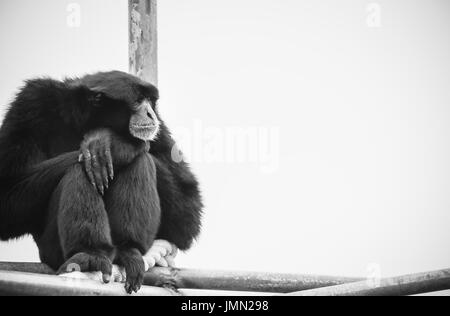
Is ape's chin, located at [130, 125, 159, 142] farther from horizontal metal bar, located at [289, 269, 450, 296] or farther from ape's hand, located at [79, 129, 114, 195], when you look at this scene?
horizontal metal bar, located at [289, 269, 450, 296]

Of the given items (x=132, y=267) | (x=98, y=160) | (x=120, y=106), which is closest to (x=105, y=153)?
(x=98, y=160)

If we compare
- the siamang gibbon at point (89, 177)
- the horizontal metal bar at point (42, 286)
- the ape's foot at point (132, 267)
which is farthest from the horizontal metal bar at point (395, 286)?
the siamang gibbon at point (89, 177)

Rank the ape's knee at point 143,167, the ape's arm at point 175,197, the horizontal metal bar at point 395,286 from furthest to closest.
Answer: the ape's arm at point 175,197 < the ape's knee at point 143,167 < the horizontal metal bar at point 395,286

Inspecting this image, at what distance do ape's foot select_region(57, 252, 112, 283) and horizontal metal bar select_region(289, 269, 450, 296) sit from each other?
4.93 feet

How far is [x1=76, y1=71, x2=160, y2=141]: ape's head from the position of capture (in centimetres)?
567

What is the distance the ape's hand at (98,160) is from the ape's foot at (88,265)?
62 centimetres

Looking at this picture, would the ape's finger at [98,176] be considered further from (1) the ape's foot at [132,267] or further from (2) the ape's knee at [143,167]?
(1) the ape's foot at [132,267]

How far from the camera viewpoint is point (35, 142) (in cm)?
545

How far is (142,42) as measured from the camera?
732 cm

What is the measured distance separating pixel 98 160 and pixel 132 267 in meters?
0.97

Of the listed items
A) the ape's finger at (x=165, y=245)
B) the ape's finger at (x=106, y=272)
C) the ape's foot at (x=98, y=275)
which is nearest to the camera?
the ape's foot at (x=98, y=275)

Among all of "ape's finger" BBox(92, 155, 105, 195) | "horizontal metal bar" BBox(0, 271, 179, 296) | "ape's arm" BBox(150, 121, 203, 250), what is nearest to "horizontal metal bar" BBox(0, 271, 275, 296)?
"horizontal metal bar" BBox(0, 271, 179, 296)

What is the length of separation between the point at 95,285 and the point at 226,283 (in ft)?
4.44

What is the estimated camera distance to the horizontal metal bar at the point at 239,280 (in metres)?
5.01
